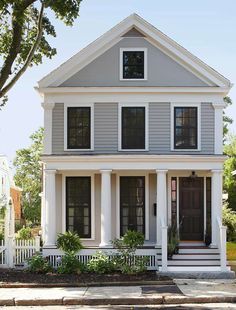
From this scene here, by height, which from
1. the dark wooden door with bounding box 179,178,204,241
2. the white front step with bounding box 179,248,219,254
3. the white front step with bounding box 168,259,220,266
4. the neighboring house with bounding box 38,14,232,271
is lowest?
the white front step with bounding box 168,259,220,266

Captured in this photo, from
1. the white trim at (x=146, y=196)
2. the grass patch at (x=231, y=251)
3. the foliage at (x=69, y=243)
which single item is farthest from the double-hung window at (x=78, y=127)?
the grass patch at (x=231, y=251)

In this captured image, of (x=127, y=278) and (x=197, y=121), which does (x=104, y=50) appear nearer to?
(x=197, y=121)

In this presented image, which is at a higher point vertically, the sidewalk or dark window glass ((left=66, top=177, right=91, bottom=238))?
dark window glass ((left=66, top=177, right=91, bottom=238))

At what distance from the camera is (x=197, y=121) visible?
2092 cm

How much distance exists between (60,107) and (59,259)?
17.2 ft

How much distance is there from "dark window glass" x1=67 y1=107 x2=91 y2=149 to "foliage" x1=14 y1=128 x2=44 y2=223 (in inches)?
1064

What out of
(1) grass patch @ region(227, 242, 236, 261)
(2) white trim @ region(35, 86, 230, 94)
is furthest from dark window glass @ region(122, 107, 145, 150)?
(1) grass patch @ region(227, 242, 236, 261)

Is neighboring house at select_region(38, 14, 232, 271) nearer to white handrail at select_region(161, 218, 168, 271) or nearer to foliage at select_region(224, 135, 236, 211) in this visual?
white handrail at select_region(161, 218, 168, 271)

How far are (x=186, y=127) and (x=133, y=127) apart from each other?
1.85 meters

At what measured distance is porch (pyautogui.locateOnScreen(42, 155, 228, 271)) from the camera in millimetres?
20312

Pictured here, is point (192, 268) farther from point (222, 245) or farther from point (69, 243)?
point (69, 243)


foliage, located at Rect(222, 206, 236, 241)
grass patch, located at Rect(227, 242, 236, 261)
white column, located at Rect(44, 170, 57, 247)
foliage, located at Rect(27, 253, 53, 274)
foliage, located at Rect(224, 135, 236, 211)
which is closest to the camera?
foliage, located at Rect(27, 253, 53, 274)

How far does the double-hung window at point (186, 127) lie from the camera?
20938 mm

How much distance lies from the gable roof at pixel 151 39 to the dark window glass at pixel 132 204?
4195mm
